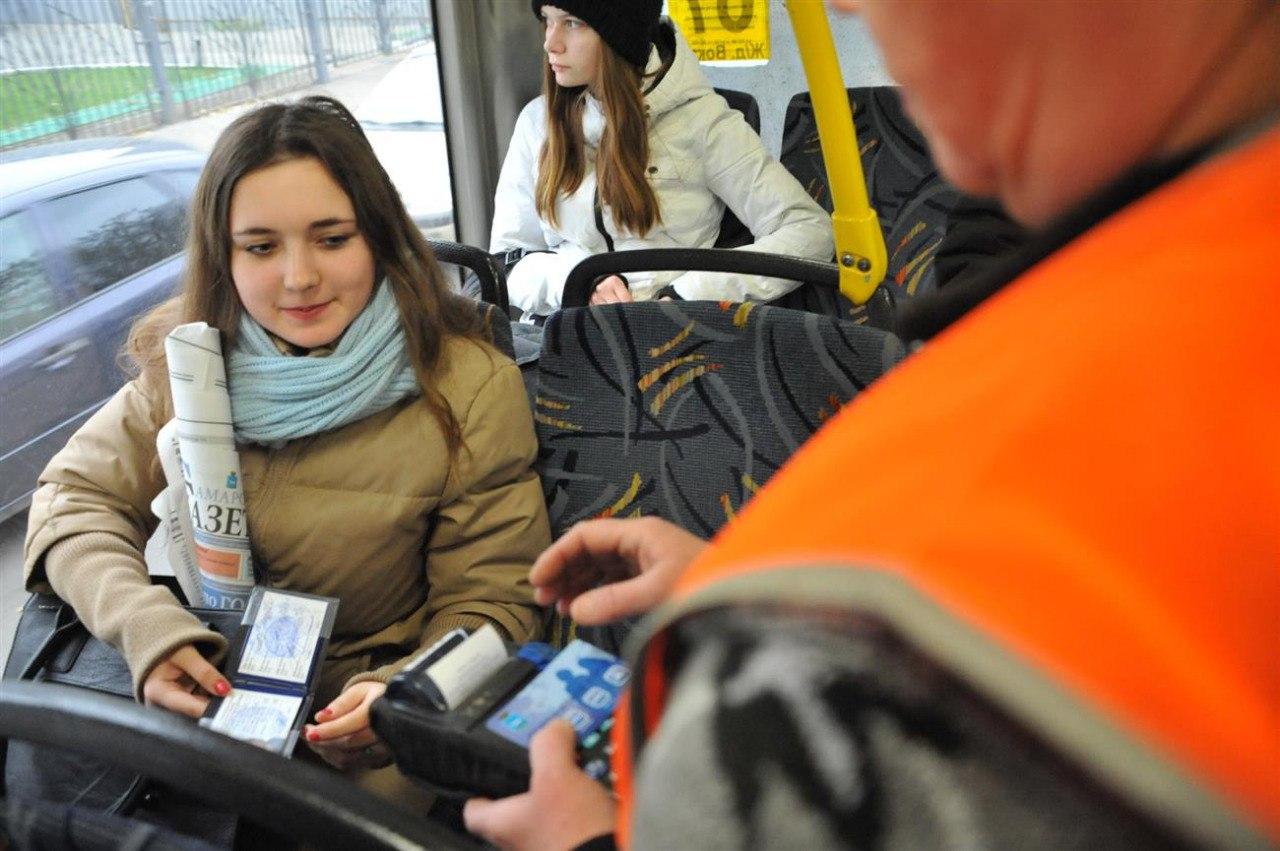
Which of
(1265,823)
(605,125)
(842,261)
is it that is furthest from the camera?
(605,125)

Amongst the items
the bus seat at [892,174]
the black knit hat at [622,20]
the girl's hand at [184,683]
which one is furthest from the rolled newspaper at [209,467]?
the bus seat at [892,174]

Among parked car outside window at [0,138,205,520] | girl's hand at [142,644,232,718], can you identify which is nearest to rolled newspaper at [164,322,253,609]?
girl's hand at [142,644,232,718]

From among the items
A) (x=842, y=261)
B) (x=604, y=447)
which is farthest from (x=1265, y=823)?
(x=842, y=261)

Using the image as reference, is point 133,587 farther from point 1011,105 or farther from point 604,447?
point 1011,105

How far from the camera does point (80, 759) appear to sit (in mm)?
1128

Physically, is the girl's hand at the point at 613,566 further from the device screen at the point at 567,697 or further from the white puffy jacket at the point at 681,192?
the white puffy jacket at the point at 681,192

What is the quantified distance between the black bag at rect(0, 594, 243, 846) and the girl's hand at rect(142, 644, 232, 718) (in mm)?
59

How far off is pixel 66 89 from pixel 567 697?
176 centimetres

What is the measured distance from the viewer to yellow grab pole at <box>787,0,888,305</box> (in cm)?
137

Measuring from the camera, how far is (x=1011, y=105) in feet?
1.31

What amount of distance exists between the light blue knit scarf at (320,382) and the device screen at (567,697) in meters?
0.74

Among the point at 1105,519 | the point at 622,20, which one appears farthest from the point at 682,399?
the point at 622,20

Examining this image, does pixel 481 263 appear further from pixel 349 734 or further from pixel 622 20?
pixel 622 20

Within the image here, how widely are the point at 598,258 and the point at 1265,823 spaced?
165 centimetres
